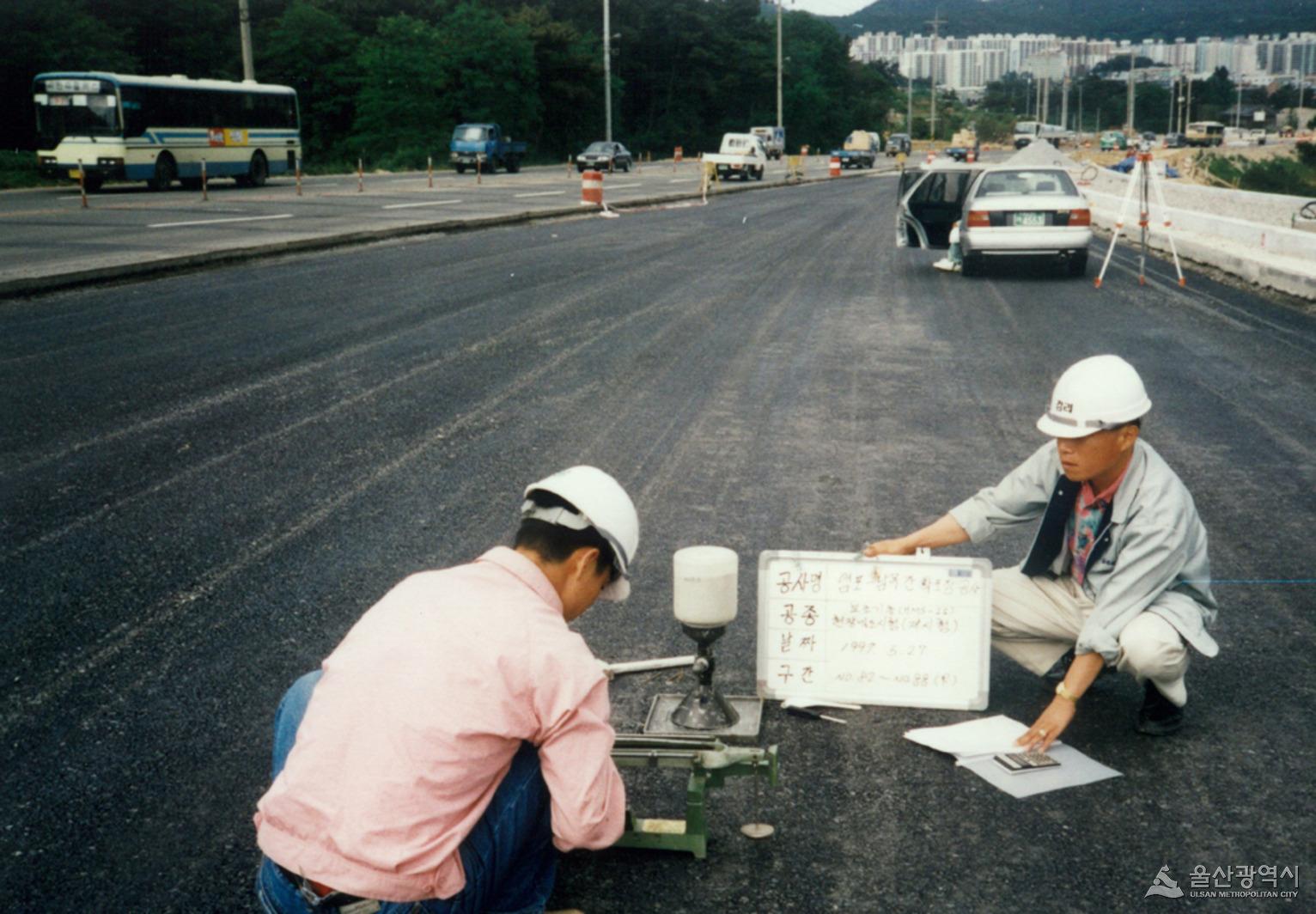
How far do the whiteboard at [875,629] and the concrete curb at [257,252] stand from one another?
12.9 m

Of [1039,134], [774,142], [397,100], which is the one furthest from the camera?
[774,142]

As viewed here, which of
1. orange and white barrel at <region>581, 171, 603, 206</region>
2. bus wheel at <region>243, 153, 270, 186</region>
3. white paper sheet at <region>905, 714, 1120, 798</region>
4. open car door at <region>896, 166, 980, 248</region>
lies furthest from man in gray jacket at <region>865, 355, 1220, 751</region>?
bus wheel at <region>243, 153, 270, 186</region>

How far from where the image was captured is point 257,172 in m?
40.9

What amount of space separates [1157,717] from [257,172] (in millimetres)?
40513

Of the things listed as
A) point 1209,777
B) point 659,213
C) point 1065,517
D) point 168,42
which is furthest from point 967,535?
point 168,42

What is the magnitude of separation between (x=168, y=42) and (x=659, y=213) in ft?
137

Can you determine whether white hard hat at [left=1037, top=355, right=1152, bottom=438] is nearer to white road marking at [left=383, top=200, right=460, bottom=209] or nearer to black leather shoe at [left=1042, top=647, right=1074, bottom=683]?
black leather shoe at [left=1042, top=647, right=1074, bottom=683]

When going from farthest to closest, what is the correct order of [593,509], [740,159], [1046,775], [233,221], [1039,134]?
1. [1039,134]
2. [740,159]
3. [233,221]
4. [1046,775]
5. [593,509]

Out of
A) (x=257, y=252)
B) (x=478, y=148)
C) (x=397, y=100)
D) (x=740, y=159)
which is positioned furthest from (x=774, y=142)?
(x=257, y=252)

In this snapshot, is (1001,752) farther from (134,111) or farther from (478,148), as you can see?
(478,148)

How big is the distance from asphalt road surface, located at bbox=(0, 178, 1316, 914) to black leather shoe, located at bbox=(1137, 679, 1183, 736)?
52 mm

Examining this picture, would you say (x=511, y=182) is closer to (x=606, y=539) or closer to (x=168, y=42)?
(x=168, y=42)

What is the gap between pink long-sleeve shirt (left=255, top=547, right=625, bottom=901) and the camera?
2625mm

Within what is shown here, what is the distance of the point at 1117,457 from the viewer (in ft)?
13.4
